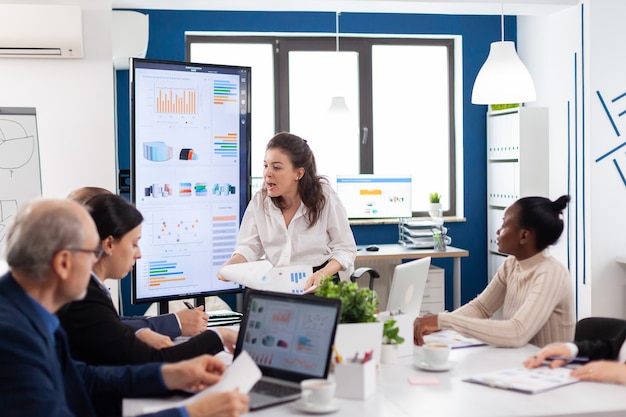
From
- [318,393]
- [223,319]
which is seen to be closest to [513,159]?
[223,319]

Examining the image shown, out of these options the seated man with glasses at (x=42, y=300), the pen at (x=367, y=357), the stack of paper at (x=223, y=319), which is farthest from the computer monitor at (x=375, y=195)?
the seated man with glasses at (x=42, y=300)

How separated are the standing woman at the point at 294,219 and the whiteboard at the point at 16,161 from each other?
131 centimetres

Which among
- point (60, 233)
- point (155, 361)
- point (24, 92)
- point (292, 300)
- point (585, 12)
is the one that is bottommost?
point (155, 361)

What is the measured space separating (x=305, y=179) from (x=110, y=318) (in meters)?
1.73

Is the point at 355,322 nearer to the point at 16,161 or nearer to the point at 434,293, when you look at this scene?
the point at 16,161

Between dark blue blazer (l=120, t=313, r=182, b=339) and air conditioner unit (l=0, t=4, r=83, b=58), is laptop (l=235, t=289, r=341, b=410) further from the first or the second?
air conditioner unit (l=0, t=4, r=83, b=58)

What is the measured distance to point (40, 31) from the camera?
14.4ft

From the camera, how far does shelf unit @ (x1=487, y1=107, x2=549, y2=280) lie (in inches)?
243

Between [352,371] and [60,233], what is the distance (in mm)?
854

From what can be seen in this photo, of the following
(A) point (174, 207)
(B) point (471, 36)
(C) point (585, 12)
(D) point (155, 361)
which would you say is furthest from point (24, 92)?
(B) point (471, 36)

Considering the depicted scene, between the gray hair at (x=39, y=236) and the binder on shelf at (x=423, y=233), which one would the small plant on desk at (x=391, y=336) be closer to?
the gray hair at (x=39, y=236)

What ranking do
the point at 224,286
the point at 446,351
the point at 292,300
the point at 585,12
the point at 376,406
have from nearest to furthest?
1. the point at 376,406
2. the point at 292,300
3. the point at 446,351
4. the point at 224,286
5. the point at 585,12

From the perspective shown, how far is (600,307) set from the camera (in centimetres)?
536

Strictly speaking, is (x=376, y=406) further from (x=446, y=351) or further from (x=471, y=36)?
(x=471, y=36)
